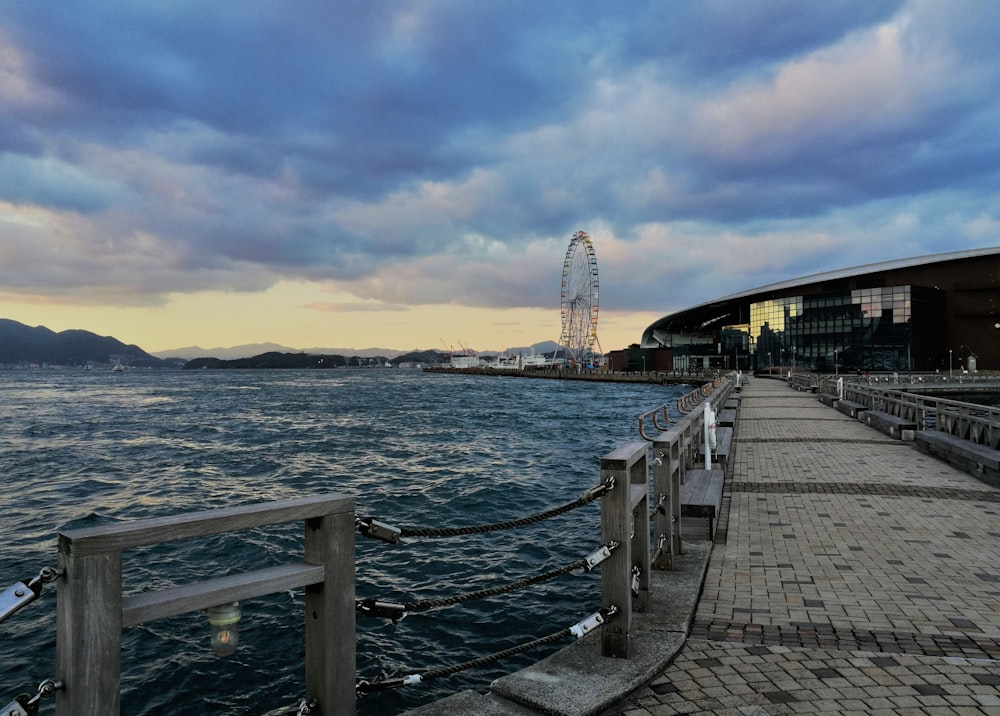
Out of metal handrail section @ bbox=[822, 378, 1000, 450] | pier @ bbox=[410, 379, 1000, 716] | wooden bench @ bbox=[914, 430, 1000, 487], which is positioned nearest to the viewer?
pier @ bbox=[410, 379, 1000, 716]

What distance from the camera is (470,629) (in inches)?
Answer: 335

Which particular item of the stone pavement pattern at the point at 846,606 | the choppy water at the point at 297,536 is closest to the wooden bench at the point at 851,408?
the choppy water at the point at 297,536

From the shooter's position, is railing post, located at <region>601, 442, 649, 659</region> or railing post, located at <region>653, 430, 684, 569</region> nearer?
railing post, located at <region>601, 442, 649, 659</region>

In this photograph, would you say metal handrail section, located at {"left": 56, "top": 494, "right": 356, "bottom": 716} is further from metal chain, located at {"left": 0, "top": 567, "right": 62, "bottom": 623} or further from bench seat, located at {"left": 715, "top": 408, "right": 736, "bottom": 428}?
bench seat, located at {"left": 715, "top": 408, "right": 736, "bottom": 428}

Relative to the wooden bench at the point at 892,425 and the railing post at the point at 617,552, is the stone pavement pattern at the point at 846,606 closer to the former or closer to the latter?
the railing post at the point at 617,552

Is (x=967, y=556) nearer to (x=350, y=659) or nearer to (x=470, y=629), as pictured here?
(x=470, y=629)

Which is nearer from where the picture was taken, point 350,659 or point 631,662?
point 350,659

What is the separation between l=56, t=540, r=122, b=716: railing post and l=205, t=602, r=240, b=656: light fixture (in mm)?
394

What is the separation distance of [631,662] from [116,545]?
3482 mm

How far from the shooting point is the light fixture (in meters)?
2.58

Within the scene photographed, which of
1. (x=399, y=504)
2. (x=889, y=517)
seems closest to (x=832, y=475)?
(x=889, y=517)

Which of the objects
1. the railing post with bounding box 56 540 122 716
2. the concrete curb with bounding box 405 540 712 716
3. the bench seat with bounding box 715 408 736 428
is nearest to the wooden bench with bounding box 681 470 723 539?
the concrete curb with bounding box 405 540 712 716

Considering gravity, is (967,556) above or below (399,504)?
above

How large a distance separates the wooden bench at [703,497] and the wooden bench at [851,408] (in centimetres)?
1892
